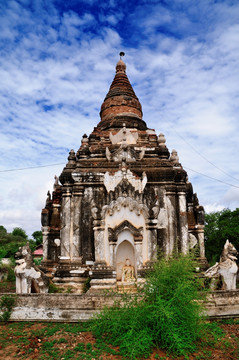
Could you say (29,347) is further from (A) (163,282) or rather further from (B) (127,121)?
(B) (127,121)

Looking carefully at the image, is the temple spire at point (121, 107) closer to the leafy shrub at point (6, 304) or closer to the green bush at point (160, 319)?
the leafy shrub at point (6, 304)

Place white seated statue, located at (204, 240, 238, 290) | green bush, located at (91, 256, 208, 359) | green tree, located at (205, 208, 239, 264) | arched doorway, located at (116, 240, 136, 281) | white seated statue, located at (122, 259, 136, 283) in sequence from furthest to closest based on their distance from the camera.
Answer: green tree, located at (205, 208, 239, 264) < arched doorway, located at (116, 240, 136, 281) < white seated statue, located at (122, 259, 136, 283) < white seated statue, located at (204, 240, 238, 290) < green bush, located at (91, 256, 208, 359)

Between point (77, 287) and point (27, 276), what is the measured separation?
2.11 metres

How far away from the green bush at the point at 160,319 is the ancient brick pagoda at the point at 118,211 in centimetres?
223

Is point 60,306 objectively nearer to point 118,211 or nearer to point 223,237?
point 118,211

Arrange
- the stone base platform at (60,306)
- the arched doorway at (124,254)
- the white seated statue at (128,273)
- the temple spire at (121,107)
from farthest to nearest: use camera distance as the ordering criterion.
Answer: the temple spire at (121,107), the arched doorway at (124,254), the white seated statue at (128,273), the stone base platform at (60,306)

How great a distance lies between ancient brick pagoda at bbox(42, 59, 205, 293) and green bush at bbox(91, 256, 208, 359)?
2234 millimetres

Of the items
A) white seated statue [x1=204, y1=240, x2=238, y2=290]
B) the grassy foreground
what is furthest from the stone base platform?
white seated statue [x1=204, y1=240, x2=238, y2=290]

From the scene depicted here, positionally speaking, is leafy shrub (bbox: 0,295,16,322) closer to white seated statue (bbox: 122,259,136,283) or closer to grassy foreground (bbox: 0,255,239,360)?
grassy foreground (bbox: 0,255,239,360)

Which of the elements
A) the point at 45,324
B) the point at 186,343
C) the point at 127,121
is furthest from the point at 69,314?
the point at 127,121

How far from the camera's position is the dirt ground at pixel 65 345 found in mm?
6055

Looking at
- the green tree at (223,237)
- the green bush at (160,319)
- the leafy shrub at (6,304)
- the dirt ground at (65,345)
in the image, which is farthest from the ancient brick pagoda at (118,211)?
the green tree at (223,237)

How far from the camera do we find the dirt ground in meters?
6.05

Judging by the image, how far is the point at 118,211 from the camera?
10602 mm
